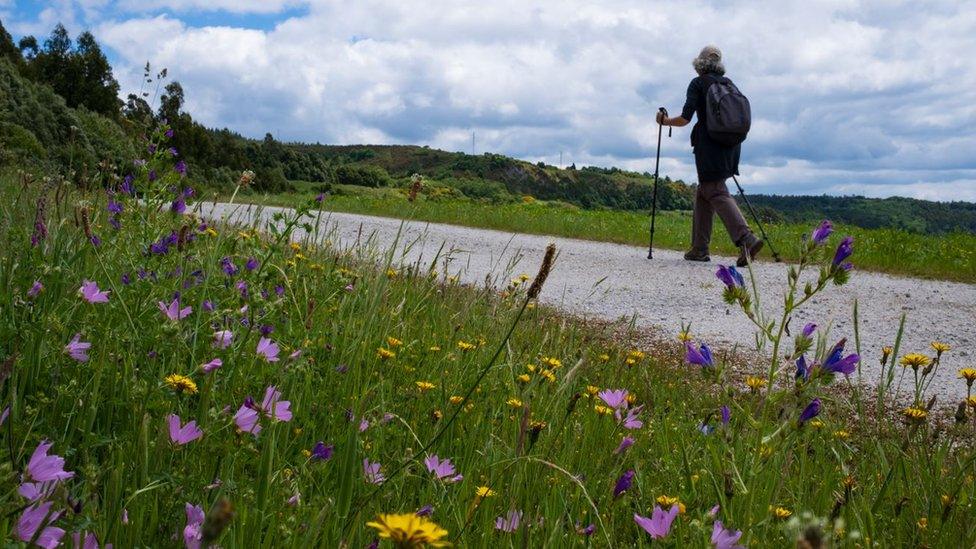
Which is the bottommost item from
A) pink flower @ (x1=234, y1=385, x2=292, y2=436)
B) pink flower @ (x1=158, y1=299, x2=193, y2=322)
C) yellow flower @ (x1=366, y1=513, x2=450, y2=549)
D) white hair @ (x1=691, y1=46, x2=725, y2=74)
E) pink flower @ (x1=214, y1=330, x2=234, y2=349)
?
pink flower @ (x1=234, y1=385, x2=292, y2=436)

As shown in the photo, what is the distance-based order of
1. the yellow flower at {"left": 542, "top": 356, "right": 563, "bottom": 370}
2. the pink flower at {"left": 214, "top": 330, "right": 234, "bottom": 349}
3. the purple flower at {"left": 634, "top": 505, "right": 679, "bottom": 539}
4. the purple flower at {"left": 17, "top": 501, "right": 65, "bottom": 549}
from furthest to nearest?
the yellow flower at {"left": 542, "top": 356, "right": 563, "bottom": 370}
the pink flower at {"left": 214, "top": 330, "right": 234, "bottom": 349}
the purple flower at {"left": 634, "top": 505, "right": 679, "bottom": 539}
the purple flower at {"left": 17, "top": 501, "right": 65, "bottom": 549}

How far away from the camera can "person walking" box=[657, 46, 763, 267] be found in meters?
9.61

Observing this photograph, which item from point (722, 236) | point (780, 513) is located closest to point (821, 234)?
point (780, 513)

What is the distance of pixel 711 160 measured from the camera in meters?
9.75

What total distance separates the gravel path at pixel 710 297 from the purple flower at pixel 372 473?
2369 mm

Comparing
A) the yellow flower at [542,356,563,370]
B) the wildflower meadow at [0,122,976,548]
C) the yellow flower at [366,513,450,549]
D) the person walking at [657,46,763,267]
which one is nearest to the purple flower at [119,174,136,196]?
the wildflower meadow at [0,122,976,548]

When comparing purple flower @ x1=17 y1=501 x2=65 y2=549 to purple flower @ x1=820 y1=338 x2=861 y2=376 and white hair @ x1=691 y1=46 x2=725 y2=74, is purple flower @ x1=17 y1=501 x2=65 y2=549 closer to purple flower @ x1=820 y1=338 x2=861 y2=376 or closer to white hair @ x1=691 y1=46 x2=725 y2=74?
purple flower @ x1=820 y1=338 x2=861 y2=376

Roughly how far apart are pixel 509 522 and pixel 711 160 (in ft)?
29.3

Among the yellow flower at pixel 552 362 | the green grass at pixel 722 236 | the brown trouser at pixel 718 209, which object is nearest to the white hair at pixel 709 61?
the brown trouser at pixel 718 209

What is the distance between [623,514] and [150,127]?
9.06 feet

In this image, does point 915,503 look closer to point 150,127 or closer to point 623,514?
point 623,514

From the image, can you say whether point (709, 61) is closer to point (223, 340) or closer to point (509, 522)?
point (223, 340)

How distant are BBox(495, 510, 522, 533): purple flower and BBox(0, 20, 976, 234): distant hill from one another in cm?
198

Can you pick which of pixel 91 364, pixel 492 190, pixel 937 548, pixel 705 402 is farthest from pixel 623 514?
pixel 492 190
